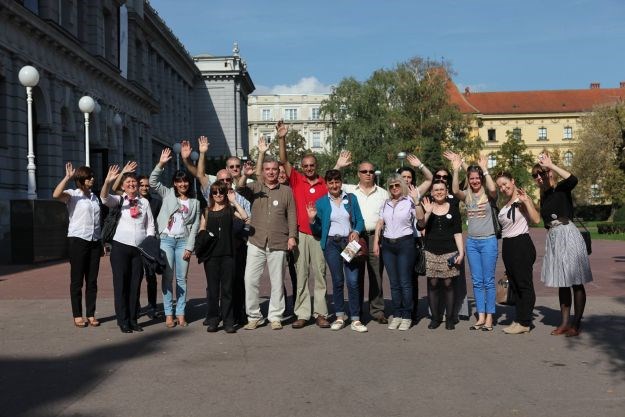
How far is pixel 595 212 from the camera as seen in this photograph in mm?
74438

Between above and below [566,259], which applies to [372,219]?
above

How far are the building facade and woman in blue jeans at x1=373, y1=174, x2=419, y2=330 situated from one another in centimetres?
11000

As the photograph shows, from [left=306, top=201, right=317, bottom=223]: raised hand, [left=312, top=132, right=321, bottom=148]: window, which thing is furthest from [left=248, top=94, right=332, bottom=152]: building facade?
[left=306, top=201, right=317, bottom=223]: raised hand

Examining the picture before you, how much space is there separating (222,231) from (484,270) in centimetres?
311

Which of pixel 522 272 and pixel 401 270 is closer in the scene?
pixel 522 272

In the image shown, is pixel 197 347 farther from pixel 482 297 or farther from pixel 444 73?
pixel 444 73

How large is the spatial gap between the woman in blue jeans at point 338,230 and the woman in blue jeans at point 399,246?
38cm

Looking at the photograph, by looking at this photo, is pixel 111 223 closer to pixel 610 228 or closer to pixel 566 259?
pixel 566 259

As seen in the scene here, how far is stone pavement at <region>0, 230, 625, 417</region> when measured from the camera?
215 inches

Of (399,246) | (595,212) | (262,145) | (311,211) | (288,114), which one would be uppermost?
(288,114)

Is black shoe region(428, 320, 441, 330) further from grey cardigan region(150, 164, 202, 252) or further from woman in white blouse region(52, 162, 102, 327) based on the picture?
woman in white blouse region(52, 162, 102, 327)

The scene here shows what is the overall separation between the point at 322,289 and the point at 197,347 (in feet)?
6.42

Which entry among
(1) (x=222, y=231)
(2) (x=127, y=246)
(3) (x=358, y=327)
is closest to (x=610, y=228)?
(3) (x=358, y=327)

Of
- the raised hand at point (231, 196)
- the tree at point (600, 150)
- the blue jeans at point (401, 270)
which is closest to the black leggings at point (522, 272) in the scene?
the blue jeans at point (401, 270)
